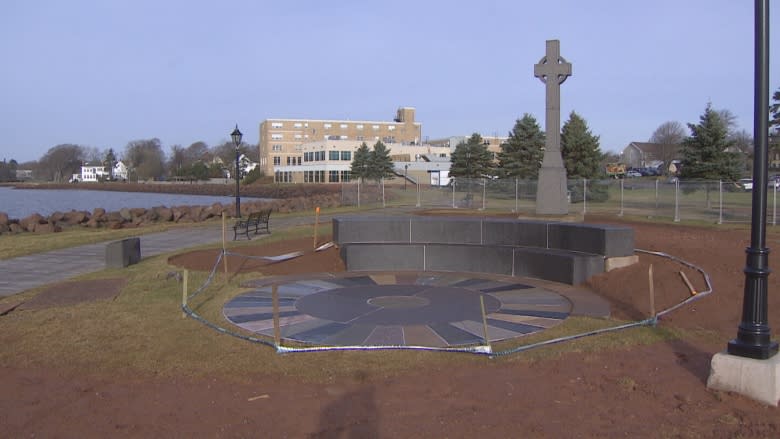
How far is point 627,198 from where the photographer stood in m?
33.9

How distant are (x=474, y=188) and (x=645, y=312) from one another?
23685mm

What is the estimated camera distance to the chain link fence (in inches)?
977

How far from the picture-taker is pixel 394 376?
614 centimetres

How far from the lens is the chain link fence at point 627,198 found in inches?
977

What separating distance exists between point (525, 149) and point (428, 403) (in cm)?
3956

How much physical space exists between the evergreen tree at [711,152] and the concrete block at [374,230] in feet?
81.7

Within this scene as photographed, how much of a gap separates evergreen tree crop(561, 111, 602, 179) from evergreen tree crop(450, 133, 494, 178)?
422 inches

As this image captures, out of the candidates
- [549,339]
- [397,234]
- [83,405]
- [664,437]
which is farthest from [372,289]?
[664,437]

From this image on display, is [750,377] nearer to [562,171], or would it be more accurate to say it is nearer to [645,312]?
[645,312]

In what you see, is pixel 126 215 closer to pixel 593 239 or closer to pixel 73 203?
pixel 593 239

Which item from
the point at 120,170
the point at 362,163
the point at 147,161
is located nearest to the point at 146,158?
the point at 147,161

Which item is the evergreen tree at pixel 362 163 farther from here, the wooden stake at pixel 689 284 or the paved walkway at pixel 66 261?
the wooden stake at pixel 689 284

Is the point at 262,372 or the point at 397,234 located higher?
the point at 397,234

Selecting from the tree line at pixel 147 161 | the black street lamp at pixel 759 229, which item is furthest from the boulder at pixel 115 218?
the tree line at pixel 147 161
